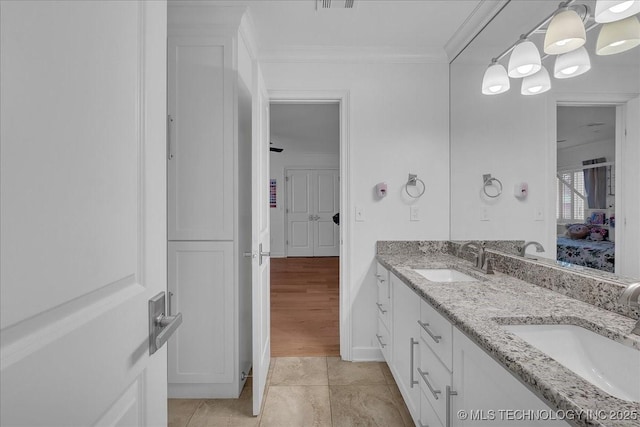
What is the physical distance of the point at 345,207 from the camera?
8.43ft

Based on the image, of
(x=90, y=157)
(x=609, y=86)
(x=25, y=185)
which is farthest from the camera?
(x=609, y=86)

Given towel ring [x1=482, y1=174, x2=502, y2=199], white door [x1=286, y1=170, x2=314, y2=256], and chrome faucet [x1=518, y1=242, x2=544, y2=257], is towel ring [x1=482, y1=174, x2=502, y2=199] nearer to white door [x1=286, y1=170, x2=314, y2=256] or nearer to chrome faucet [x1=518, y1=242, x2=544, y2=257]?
chrome faucet [x1=518, y1=242, x2=544, y2=257]

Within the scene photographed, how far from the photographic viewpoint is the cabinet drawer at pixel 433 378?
1275 mm

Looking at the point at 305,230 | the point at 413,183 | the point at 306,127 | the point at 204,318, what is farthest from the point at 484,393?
the point at 305,230

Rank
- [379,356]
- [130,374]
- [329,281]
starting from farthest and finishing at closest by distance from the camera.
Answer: [329,281] < [379,356] < [130,374]

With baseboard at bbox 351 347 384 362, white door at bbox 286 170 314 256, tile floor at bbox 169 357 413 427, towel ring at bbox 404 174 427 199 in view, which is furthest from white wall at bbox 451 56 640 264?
white door at bbox 286 170 314 256

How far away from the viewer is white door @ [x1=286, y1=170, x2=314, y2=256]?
24.8 feet

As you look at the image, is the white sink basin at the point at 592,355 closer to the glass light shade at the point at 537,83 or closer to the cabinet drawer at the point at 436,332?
the cabinet drawer at the point at 436,332

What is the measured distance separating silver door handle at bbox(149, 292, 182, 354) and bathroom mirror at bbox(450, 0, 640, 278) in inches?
57.6

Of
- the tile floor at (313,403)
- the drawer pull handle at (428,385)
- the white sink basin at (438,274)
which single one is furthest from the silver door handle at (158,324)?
the white sink basin at (438,274)

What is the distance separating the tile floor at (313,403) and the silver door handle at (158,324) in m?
1.39

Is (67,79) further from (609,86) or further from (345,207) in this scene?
(345,207)

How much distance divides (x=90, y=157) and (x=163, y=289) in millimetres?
391

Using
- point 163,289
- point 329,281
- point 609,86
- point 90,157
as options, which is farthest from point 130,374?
point 329,281
